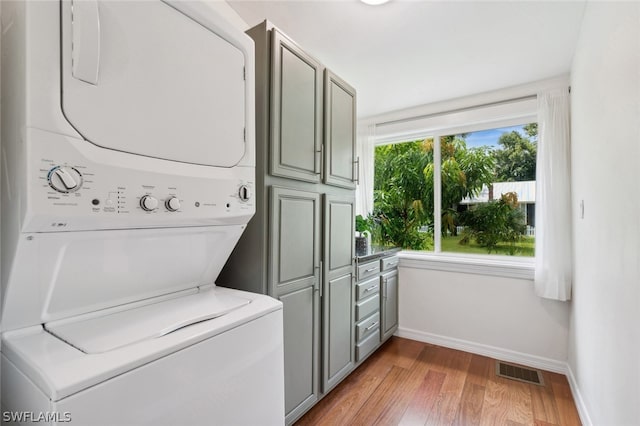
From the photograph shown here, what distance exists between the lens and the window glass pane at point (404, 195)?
322 cm

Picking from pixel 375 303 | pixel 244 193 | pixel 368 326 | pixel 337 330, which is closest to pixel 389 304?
pixel 375 303

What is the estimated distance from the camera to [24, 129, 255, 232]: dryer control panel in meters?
0.70

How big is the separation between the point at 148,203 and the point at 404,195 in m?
2.84

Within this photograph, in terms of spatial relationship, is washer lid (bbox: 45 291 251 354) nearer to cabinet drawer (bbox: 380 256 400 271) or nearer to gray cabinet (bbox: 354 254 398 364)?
gray cabinet (bbox: 354 254 398 364)

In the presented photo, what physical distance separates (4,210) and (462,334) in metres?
3.11

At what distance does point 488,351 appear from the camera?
2.70m

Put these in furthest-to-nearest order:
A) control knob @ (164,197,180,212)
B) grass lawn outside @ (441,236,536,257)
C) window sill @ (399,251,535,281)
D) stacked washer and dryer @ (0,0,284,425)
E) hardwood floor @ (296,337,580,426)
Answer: grass lawn outside @ (441,236,536,257), window sill @ (399,251,535,281), hardwood floor @ (296,337,580,426), control knob @ (164,197,180,212), stacked washer and dryer @ (0,0,284,425)

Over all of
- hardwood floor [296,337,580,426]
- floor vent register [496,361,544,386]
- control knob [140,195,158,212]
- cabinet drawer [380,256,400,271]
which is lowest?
hardwood floor [296,337,580,426]

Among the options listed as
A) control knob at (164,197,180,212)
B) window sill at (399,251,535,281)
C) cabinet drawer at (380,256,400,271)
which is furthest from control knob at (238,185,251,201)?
A: window sill at (399,251,535,281)

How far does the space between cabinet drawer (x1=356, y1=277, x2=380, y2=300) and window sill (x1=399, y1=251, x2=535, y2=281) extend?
0.59 metres

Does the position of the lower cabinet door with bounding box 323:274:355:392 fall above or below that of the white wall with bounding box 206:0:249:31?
below

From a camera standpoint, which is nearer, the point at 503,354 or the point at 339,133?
Result: the point at 339,133

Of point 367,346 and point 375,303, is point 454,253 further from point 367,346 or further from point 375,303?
point 367,346

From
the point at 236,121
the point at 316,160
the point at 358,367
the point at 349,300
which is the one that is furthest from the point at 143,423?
the point at 358,367
